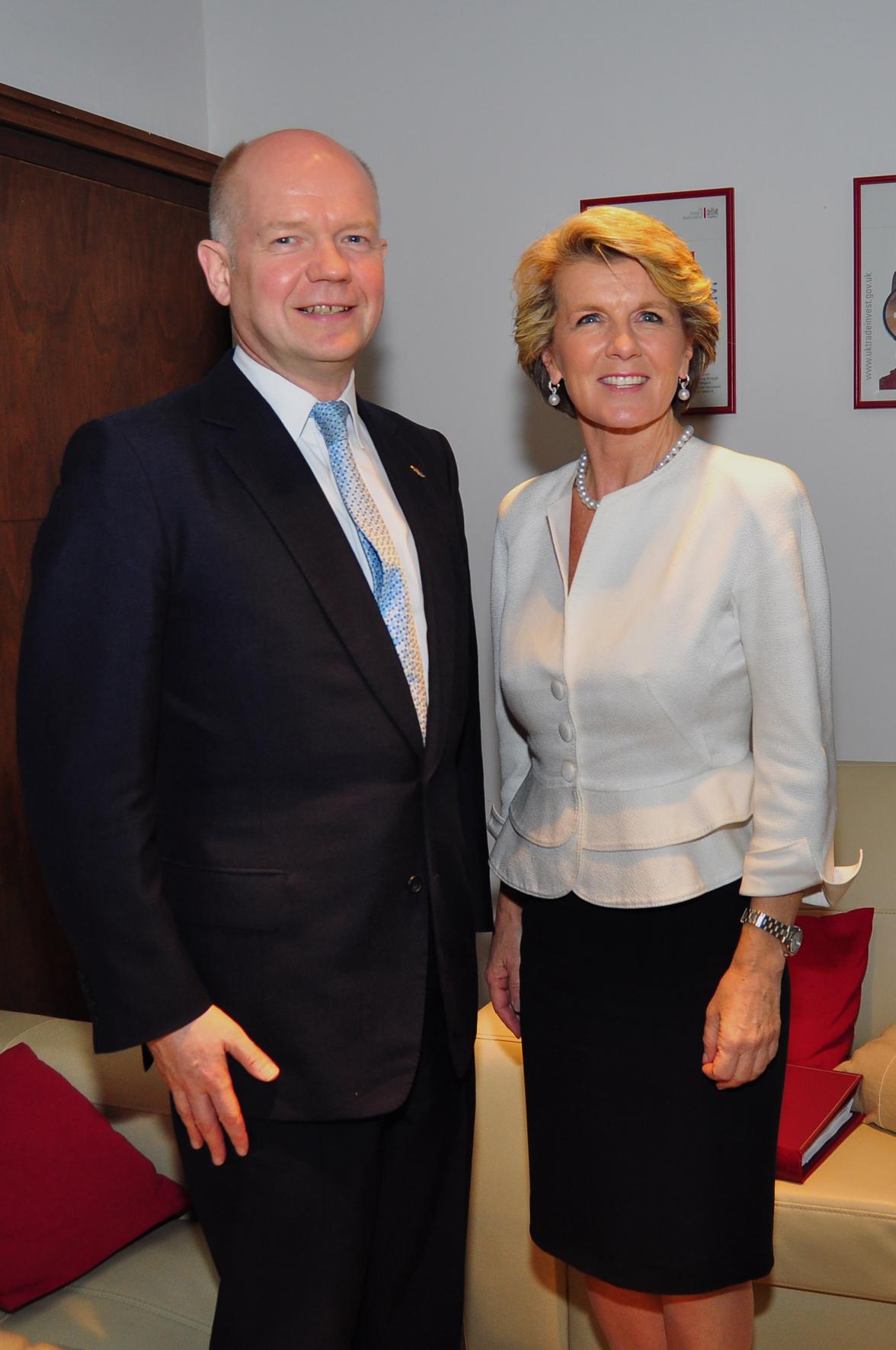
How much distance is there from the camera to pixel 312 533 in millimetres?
1615

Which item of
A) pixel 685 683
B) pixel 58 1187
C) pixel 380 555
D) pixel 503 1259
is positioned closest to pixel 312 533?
pixel 380 555

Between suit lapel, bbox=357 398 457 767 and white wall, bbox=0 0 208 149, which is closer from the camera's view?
suit lapel, bbox=357 398 457 767

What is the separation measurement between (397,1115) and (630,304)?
1.13 meters

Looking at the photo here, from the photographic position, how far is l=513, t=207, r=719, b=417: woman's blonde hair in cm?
180

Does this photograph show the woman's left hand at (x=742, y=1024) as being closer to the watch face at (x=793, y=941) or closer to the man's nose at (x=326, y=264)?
the watch face at (x=793, y=941)

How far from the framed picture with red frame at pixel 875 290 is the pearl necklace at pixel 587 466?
155cm

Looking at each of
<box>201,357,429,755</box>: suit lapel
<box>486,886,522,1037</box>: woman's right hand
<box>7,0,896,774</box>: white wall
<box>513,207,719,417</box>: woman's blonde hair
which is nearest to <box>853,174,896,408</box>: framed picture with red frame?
<box>7,0,896,774</box>: white wall

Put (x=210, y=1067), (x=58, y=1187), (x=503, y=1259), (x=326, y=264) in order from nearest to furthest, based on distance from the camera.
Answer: (x=210, y=1067)
(x=326, y=264)
(x=58, y=1187)
(x=503, y=1259)

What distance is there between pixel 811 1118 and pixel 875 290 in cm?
196

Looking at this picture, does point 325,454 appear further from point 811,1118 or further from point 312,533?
point 811,1118

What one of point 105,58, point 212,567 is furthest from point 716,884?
point 105,58

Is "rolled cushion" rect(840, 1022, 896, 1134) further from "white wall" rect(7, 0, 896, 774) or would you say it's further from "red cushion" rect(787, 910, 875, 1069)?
"white wall" rect(7, 0, 896, 774)

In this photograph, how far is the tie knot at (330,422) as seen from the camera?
1724 millimetres

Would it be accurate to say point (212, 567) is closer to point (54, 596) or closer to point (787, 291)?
point (54, 596)
